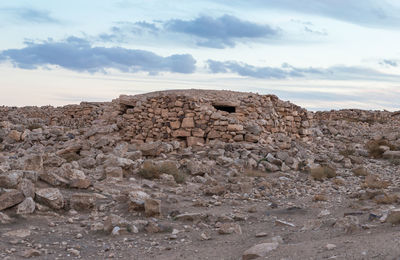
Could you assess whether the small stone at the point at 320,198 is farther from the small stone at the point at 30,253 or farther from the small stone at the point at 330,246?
the small stone at the point at 30,253

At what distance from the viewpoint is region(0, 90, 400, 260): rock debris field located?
5.67 m

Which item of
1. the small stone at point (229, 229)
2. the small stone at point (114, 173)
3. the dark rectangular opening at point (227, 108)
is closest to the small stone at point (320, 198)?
the small stone at point (229, 229)

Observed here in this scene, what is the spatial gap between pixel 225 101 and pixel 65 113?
11073 millimetres

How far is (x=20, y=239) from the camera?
5.92 metres

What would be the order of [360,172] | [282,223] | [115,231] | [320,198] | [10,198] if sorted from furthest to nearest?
[360,172], [320,198], [10,198], [282,223], [115,231]

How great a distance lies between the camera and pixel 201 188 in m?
9.03

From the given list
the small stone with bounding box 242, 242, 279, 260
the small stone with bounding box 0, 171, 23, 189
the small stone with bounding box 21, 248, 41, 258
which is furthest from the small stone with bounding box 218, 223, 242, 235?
the small stone with bounding box 0, 171, 23, 189

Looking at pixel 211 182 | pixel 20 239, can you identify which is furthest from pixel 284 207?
pixel 20 239

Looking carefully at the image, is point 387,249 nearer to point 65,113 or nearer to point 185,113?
point 185,113

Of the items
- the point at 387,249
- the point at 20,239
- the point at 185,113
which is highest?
the point at 185,113

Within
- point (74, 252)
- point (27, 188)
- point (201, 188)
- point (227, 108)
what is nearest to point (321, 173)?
point (201, 188)

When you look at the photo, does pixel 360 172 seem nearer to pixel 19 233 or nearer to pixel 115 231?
pixel 115 231

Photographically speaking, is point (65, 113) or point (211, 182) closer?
point (211, 182)

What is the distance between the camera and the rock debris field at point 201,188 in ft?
18.6
